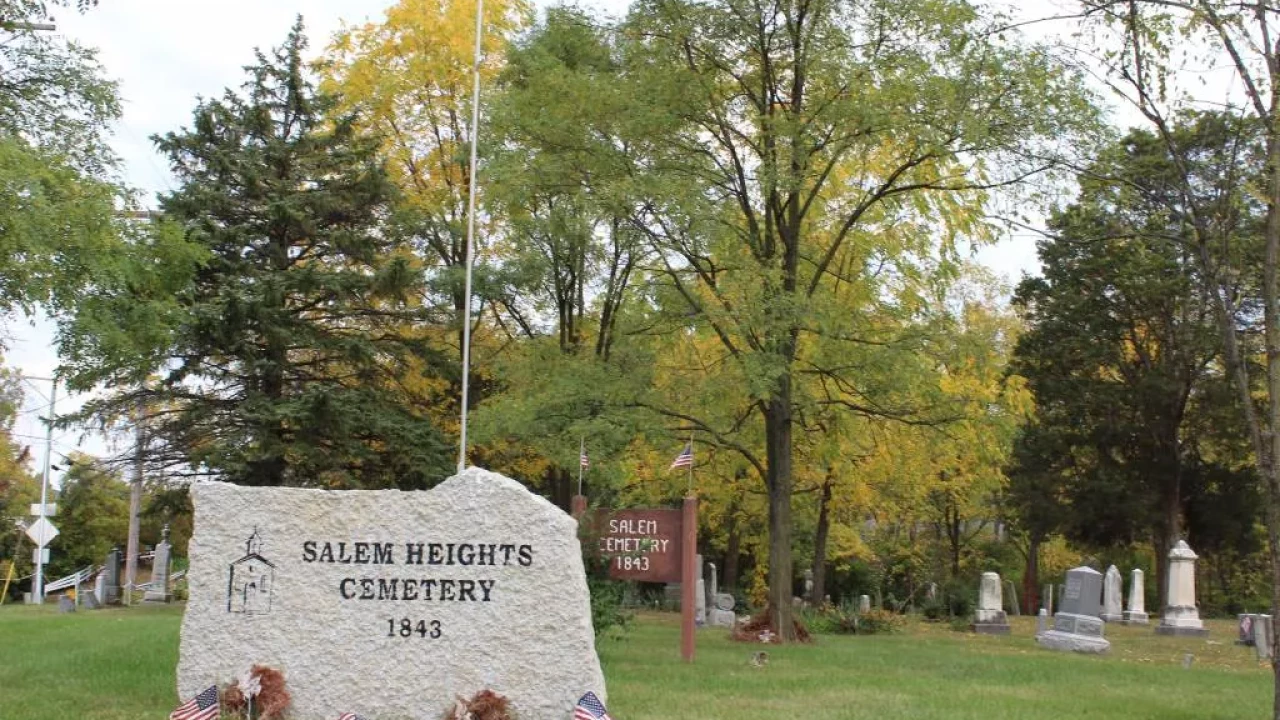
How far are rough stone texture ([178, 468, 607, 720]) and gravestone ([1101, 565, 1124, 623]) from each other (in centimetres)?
2424

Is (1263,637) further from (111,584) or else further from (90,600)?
(111,584)

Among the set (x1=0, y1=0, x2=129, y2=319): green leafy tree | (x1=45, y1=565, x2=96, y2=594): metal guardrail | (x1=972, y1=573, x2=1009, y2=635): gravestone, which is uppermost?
(x1=0, y1=0, x2=129, y2=319): green leafy tree

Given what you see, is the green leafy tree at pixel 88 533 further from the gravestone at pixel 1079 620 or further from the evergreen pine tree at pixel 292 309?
the gravestone at pixel 1079 620

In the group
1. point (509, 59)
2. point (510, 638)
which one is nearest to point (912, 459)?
point (509, 59)

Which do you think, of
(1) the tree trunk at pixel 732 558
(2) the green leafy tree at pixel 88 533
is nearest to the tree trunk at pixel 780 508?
(1) the tree trunk at pixel 732 558

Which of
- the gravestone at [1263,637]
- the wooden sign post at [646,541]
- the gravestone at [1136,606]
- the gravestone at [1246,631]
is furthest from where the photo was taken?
the gravestone at [1136,606]

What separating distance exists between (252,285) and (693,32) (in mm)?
11311

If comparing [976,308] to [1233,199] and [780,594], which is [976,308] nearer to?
[780,594]

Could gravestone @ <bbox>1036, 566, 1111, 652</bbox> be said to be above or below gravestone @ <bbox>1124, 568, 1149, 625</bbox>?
above

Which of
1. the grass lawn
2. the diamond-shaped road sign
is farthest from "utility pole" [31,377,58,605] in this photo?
the grass lawn

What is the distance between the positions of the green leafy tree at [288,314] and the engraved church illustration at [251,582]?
1433cm

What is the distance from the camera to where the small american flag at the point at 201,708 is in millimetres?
7879

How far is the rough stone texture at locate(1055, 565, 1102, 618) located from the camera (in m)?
20.2

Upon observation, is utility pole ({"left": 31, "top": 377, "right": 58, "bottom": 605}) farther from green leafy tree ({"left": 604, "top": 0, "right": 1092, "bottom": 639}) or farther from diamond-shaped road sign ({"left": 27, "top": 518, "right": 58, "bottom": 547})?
green leafy tree ({"left": 604, "top": 0, "right": 1092, "bottom": 639})
